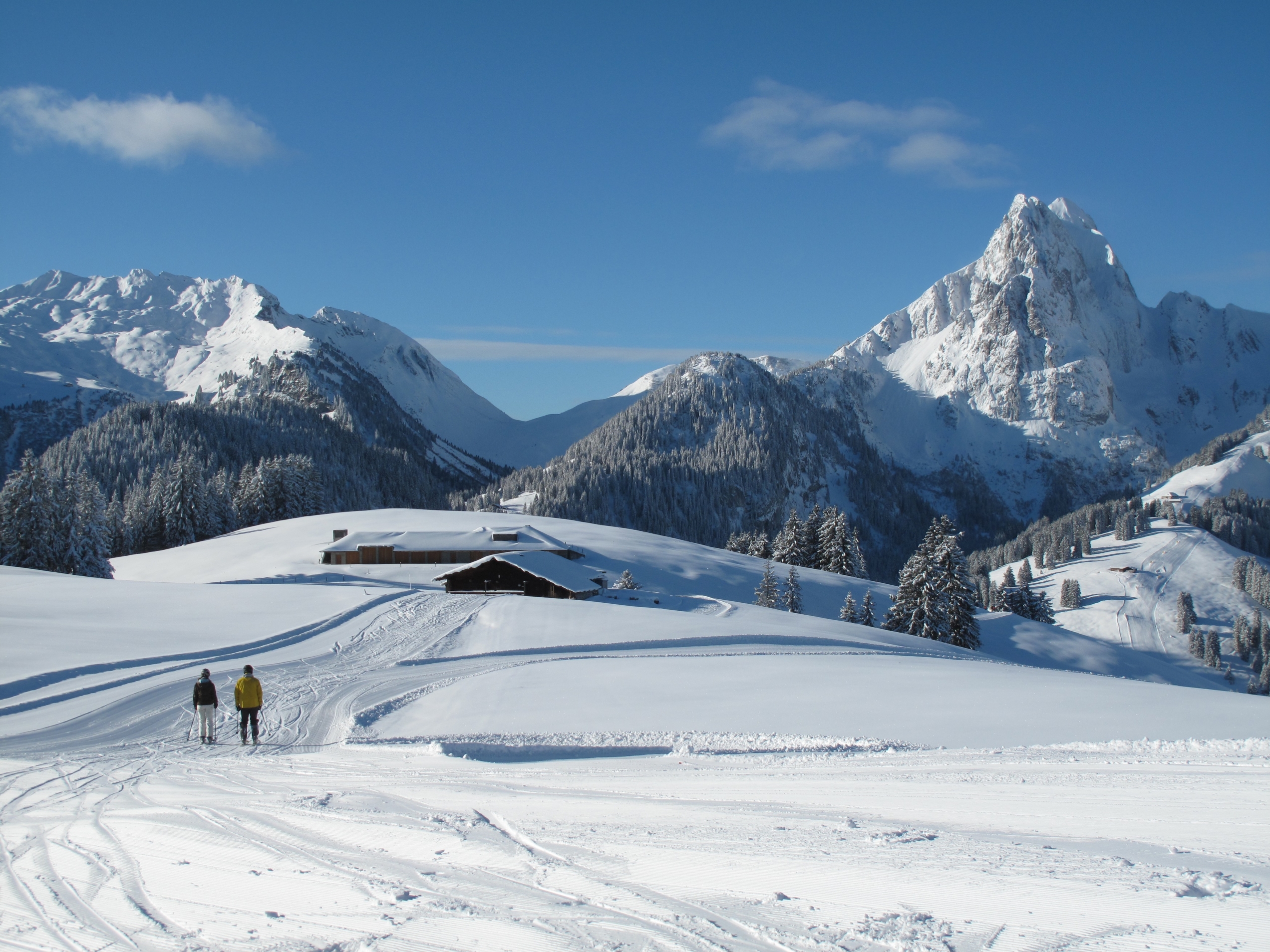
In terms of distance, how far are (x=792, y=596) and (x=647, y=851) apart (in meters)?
51.3

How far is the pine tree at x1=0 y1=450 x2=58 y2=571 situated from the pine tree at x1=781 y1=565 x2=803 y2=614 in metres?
49.3

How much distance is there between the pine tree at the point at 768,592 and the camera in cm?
5762

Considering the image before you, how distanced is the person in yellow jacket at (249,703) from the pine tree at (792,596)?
45.9 meters

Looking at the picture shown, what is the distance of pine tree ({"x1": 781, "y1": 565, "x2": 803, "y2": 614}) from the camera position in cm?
5766

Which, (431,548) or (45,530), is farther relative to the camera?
(431,548)

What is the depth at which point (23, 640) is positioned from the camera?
70.3ft

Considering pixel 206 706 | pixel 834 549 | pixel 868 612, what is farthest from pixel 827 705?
pixel 834 549

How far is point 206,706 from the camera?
14.9m

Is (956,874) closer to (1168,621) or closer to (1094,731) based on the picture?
(1094,731)

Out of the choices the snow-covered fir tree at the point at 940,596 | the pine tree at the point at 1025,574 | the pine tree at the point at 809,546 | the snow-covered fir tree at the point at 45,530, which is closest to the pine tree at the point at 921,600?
the snow-covered fir tree at the point at 940,596

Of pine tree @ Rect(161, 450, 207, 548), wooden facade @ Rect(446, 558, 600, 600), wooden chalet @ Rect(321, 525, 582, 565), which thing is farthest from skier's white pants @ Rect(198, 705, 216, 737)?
pine tree @ Rect(161, 450, 207, 548)

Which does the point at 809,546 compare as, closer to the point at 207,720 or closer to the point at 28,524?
the point at 28,524

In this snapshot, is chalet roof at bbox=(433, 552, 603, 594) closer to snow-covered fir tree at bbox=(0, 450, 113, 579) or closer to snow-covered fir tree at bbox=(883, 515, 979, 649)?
snow-covered fir tree at bbox=(883, 515, 979, 649)

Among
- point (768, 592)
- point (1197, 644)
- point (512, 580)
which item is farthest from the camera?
point (1197, 644)
